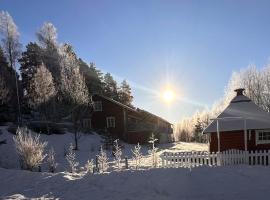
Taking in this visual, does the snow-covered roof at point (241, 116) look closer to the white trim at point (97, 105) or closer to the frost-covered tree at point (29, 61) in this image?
the white trim at point (97, 105)

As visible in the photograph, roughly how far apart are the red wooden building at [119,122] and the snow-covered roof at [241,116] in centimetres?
2550

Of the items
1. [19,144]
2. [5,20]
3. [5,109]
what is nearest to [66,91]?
[5,109]

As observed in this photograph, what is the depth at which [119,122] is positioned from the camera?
54812 millimetres

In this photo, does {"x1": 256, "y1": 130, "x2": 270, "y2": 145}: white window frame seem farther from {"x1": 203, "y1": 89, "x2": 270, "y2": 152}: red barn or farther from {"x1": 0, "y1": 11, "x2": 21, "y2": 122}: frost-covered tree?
{"x1": 0, "y1": 11, "x2": 21, "y2": 122}: frost-covered tree

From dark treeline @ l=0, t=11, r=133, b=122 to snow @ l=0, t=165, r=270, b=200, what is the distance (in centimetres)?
2755

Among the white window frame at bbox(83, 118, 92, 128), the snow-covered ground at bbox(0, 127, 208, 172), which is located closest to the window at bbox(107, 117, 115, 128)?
the white window frame at bbox(83, 118, 92, 128)

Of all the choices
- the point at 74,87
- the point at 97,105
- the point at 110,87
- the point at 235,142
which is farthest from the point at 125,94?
the point at 235,142

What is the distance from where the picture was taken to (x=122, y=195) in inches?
550

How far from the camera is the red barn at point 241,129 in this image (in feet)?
85.2

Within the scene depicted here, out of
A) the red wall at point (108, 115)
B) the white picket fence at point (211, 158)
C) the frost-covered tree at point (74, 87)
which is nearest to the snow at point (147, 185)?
the white picket fence at point (211, 158)

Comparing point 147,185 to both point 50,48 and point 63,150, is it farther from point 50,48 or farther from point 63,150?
point 50,48

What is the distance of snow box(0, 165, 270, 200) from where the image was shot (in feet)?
46.2

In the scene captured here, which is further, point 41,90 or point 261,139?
point 41,90

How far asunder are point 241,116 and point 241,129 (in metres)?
0.84
